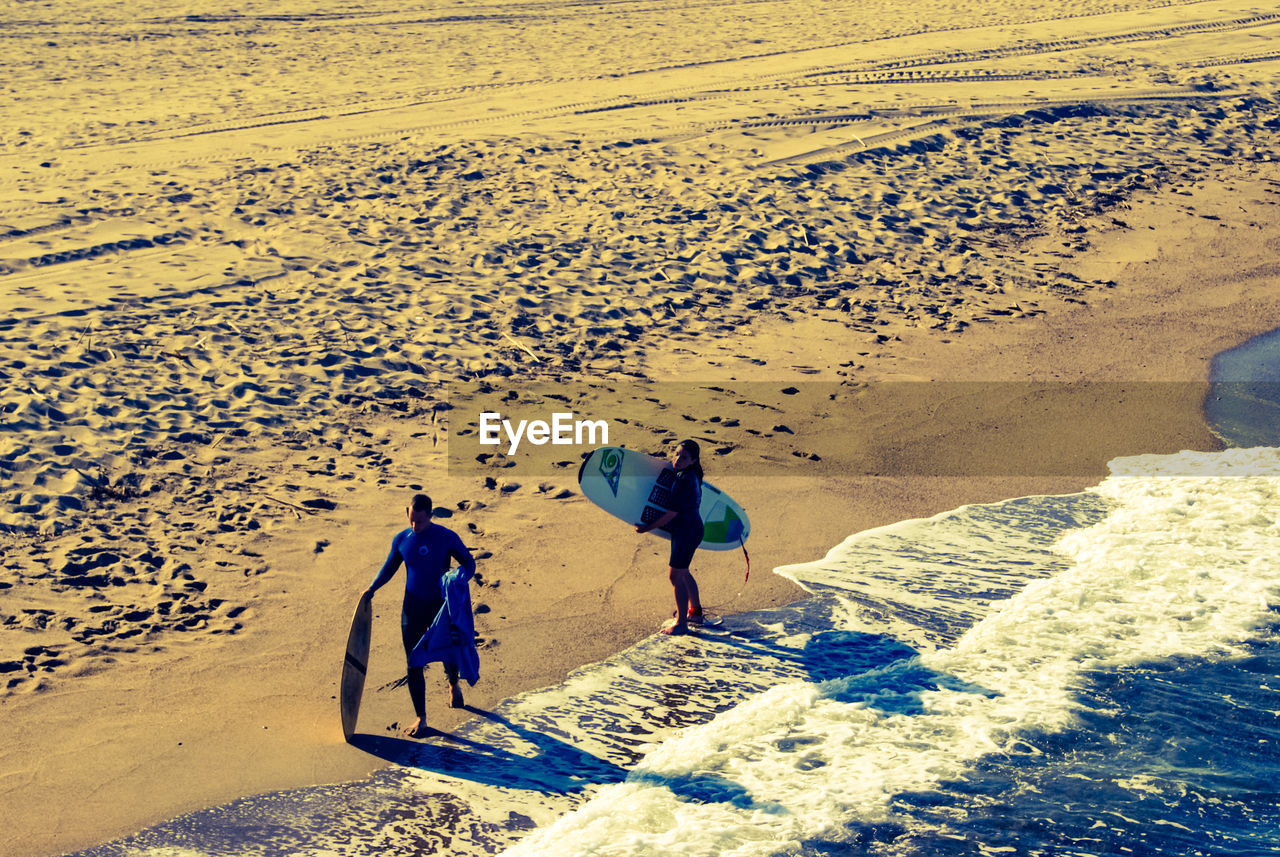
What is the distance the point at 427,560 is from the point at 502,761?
1.37m

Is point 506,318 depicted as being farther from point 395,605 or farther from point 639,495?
point 395,605

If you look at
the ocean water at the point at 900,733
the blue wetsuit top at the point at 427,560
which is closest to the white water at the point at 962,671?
the ocean water at the point at 900,733

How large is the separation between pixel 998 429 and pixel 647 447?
12.9ft

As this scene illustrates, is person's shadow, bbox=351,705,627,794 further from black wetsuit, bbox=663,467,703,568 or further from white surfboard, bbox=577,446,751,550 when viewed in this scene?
white surfboard, bbox=577,446,751,550

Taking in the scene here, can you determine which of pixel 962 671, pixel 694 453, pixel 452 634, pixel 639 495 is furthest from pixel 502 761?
pixel 962 671

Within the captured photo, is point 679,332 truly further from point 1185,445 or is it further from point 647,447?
point 1185,445

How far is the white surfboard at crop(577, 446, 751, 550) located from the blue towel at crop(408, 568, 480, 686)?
102 inches

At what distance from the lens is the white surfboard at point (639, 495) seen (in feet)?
33.0

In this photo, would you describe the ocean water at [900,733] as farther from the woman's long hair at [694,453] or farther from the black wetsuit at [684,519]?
the woman's long hair at [694,453]

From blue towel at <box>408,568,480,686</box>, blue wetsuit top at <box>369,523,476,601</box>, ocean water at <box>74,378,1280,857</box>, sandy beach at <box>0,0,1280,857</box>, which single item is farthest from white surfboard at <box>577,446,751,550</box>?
blue towel at <box>408,568,480,686</box>

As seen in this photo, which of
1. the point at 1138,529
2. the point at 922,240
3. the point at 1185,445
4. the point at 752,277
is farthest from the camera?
the point at 922,240

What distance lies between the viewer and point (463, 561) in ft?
25.3

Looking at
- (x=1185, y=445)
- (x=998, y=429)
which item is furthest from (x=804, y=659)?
(x=1185, y=445)

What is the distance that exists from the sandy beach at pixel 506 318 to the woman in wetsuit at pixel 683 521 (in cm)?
41
